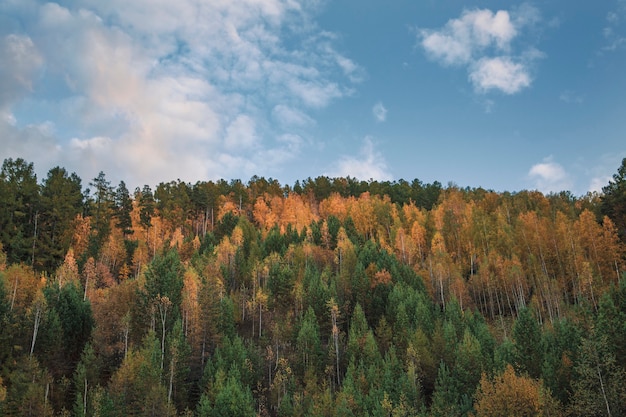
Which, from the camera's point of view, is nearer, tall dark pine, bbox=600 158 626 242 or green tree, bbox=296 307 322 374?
green tree, bbox=296 307 322 374

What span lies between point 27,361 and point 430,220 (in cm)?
8806

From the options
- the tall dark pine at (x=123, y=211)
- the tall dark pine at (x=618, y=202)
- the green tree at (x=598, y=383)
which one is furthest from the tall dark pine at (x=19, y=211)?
the tall dark pine at (x=618, y=202)

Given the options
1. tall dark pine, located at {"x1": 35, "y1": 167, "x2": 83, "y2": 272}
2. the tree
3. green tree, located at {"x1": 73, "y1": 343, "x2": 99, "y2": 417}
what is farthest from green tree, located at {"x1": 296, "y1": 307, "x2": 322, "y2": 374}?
tall dark pine, located at {"x1": 35, "y1": 167, "x2": 83, "y2": 272}

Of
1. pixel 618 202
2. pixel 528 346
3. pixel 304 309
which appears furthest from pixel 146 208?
pixel 618 202

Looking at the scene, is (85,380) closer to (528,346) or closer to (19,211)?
(19,211)

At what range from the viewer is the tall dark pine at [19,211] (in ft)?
237

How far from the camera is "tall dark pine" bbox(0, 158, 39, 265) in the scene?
72.2 meters

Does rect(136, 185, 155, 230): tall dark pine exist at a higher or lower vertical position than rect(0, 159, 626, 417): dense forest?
higher

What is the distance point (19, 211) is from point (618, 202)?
106395 mm

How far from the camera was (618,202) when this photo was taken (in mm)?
82750

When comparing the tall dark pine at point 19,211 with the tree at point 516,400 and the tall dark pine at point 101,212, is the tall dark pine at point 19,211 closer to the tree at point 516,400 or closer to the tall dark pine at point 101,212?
the tall dark pine at point 101,212

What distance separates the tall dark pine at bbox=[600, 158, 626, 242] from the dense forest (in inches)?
12.4

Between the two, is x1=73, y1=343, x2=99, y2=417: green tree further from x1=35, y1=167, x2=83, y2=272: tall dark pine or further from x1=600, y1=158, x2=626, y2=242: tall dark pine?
x1=600, y1=158, x2=626, y2=242: tall dark pine

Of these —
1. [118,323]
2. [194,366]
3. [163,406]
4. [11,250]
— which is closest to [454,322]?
[194,366]
